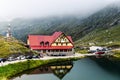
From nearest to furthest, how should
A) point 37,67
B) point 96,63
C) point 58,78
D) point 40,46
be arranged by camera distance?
point 58,78 < point 37,67 < point 96,63 < point 40,46

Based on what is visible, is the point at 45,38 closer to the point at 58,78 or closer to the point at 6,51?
the point at 6,51

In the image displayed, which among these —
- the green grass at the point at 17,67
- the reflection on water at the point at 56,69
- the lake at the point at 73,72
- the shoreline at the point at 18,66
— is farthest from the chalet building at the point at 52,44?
the reflection on water at the point at 56,69

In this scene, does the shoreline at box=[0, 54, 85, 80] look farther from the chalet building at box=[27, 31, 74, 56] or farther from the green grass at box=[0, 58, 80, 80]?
the chalet building at box=[27, 31, 74, 56]

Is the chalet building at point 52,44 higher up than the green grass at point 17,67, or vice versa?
the chalet building at point 52,44

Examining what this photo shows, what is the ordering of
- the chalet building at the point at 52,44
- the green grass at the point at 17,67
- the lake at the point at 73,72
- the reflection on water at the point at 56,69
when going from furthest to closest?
the chalet building at the point at 52,44, the reflection on water at the point at 56,69, the lake at the point at 73,72, the green grass at the point at 17,67

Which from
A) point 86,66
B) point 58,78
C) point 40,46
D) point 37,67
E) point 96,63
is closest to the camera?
point 58,78

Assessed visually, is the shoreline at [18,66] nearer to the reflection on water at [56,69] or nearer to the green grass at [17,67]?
the green grass at [17,67]

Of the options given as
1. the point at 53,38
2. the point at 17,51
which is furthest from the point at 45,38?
the point at 17,51

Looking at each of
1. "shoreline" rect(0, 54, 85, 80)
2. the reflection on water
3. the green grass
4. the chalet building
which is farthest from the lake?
the chalet building
